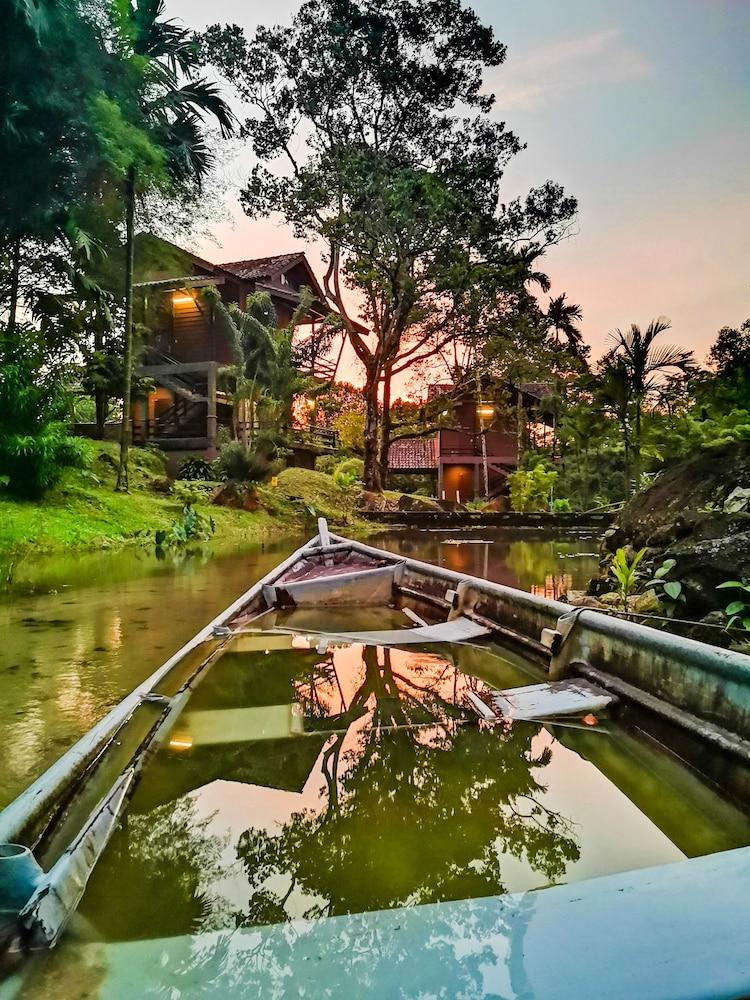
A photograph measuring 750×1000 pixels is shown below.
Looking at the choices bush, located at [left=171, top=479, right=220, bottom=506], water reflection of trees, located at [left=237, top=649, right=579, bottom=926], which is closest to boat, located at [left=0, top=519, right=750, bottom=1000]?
water reflection of trees, located at [left=237, top=649, right=579, bottom=926]

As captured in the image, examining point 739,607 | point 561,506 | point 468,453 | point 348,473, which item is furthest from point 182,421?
point 739,607

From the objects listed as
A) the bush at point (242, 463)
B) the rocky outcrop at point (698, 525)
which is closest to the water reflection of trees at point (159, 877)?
the rocky outcrop at point (698, 525)

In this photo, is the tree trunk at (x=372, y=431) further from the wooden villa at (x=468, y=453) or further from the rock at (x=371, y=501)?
the wooden villa at (x=468, y=453)

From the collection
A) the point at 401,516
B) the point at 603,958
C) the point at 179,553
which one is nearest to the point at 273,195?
the point at 401,516

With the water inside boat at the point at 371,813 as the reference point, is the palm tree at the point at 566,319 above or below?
above

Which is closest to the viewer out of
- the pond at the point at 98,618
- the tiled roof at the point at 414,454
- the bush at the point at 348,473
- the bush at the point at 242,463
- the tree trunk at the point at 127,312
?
the pond at the point at 98,618

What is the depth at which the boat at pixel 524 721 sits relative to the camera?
1.15 metres

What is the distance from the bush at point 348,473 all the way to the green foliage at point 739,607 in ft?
59.8

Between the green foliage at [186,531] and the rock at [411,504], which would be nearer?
the green foliage at [186,531]

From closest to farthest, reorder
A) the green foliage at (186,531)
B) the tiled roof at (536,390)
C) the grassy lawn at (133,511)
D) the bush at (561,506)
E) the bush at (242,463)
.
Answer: the grassy lawn at (133,511) → the green foliage at (186,531) → the bush at (242,463) → the bush at (561,506) → the tiled roof at (536,390)

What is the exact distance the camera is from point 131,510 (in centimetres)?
1433

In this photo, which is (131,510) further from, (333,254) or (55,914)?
(55,914)

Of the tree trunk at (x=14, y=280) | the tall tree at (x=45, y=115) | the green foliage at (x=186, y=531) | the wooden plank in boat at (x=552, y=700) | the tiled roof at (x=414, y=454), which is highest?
the tall tree at (x=45, y=115)

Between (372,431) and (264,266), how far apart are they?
962cm
